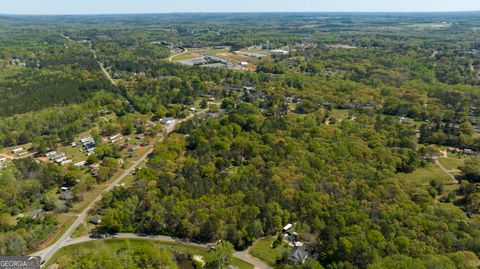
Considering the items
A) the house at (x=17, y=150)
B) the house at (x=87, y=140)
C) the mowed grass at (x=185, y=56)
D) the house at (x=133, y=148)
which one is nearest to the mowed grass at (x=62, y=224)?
the house at (x=133, y=148)

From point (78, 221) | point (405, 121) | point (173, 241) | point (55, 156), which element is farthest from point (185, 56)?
point (173, 241)

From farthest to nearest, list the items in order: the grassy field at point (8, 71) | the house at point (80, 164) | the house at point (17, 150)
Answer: the grassy field at point (8, 71)
the house at point (17, 150)
the house at point (80, 164)

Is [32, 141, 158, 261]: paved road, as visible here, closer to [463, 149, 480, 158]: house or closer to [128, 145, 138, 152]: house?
[128, 145, 138, 152]: house

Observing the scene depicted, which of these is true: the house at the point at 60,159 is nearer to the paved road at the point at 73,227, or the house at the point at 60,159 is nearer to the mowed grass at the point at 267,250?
the paved road at the point at 73,227

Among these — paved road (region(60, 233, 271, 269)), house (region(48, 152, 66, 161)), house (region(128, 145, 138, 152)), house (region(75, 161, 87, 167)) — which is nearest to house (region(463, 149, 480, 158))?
paved road (region(60, 233, 271, 269))

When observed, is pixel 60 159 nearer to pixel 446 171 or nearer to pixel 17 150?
pixel 17 150

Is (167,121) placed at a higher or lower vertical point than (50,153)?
higher
